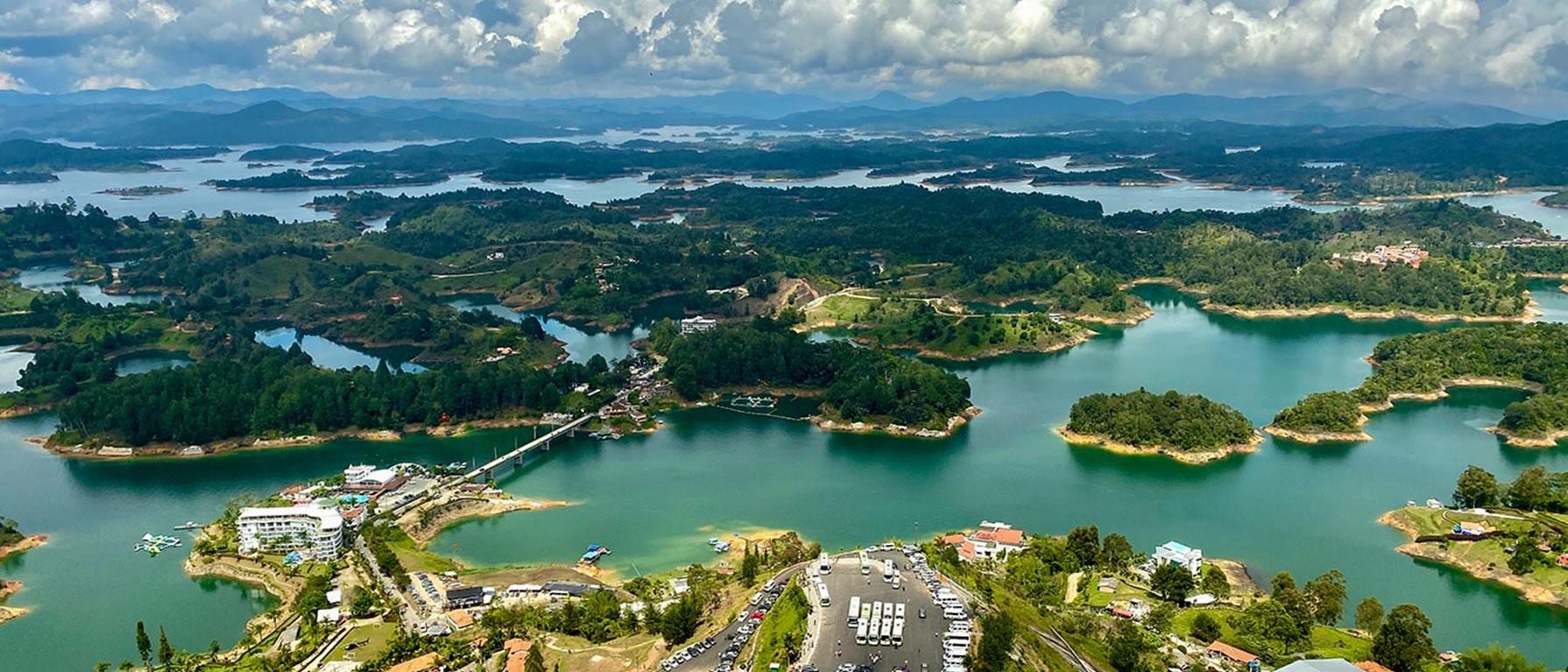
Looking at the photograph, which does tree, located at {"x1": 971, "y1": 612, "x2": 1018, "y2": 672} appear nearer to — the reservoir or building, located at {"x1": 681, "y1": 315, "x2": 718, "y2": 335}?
the reservoir

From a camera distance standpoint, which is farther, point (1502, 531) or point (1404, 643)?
point (1502, 531)

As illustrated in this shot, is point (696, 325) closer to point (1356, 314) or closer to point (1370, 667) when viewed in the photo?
point (1356, 314)

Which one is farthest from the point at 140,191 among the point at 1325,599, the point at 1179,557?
the point at 1325,599

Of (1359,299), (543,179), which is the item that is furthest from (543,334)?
(543,179)

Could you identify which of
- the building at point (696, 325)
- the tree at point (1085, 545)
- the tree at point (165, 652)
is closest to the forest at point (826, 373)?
the building at point (696, 325)

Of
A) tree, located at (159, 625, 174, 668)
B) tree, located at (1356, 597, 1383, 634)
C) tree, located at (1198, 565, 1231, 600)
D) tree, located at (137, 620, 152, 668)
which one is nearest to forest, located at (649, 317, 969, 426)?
tree, located at (1198, 565, 1231, 600)

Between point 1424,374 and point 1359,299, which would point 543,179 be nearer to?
point 1359,299
